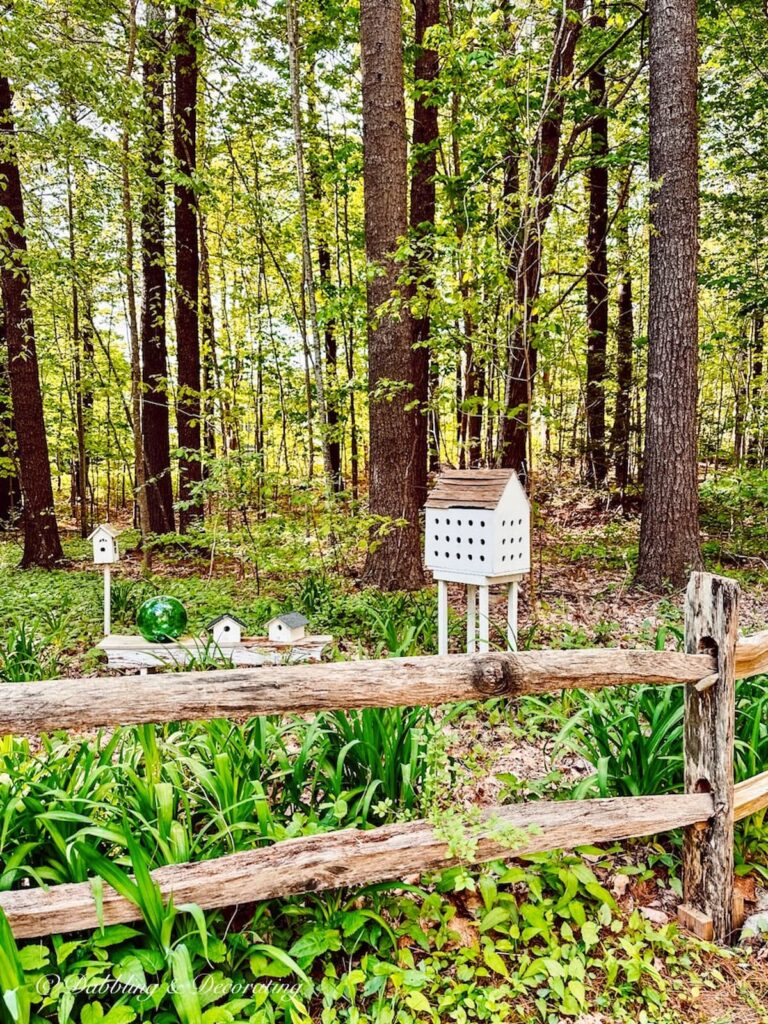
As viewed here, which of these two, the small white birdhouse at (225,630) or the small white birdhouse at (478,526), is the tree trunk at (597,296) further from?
the small white birdhouse at (225,630)

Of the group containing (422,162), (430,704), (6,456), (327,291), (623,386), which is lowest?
(430,704)

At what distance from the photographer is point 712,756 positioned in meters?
2.57

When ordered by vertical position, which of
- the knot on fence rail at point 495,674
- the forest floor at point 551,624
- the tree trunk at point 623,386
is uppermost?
the tree trunk at point 623,386

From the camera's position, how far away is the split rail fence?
6.09 ft

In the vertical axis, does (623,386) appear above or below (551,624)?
above

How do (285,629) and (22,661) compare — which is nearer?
(22,661)

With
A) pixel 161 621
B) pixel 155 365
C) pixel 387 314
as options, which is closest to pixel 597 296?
pixel 387 314

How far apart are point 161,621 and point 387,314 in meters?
3.28

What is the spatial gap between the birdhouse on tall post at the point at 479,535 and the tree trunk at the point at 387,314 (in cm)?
183

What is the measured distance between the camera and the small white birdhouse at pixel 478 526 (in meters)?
3.61

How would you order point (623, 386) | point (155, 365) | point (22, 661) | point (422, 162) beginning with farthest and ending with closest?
point (623, 386) → point (155, 365) → point (422, 162) → point (22, 661)

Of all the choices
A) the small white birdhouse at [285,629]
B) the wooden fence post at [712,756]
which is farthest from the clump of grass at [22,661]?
the wooden fence post at [712,756]

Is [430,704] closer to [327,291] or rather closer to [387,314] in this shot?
[387,314]

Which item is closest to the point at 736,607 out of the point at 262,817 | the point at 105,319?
the point at 262,817
